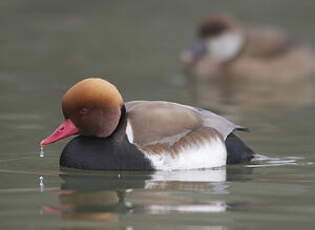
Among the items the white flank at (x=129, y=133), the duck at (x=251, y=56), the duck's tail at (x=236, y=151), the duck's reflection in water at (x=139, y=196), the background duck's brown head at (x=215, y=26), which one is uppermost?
the background duck's brown head at (x=215, y=26)

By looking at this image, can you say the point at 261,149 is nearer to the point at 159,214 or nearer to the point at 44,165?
the point at 44,165

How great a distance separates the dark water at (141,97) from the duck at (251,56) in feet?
1.14

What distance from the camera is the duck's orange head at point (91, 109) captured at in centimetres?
733

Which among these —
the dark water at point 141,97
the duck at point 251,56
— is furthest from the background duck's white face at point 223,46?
the dark water at point 141,97

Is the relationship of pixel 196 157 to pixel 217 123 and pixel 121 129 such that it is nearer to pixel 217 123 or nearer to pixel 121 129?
pixel 217 123

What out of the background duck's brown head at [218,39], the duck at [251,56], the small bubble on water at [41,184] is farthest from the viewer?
the background duck's brown head at [218,39]

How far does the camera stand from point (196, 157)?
7.59 meters

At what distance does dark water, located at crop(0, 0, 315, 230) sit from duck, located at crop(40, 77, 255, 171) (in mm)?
89

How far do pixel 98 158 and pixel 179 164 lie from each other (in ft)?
1.72

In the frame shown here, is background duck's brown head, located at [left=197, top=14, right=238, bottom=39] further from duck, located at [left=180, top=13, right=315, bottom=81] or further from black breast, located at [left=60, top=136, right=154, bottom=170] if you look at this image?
black breast, located at [left=60, top=136, right=154, bottom=170]

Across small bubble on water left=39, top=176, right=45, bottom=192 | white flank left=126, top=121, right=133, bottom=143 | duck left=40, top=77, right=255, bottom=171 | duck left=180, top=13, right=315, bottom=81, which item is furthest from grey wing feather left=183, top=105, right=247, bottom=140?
duck left=180, top=13, right=315, bottom=81

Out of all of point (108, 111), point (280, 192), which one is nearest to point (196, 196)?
point (280, 192)

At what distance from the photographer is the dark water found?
20.3 feet

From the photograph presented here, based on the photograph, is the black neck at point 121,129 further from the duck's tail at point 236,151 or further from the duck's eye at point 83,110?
the duck's tail at point 236,151
